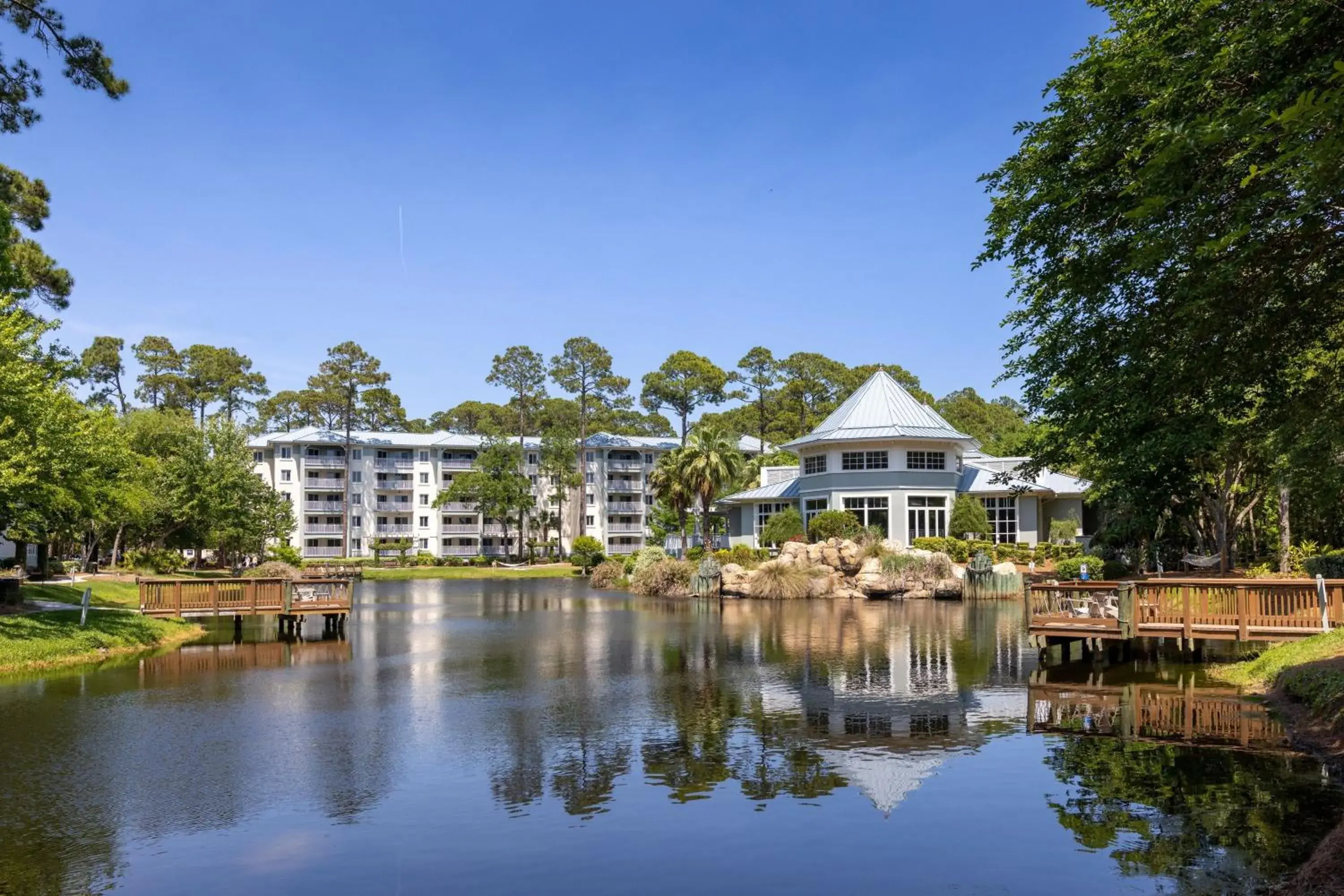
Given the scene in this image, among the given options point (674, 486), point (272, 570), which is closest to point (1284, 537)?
point (674, 486)

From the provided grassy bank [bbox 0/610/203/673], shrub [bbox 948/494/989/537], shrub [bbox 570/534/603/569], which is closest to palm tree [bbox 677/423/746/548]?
shrub [bbox 570/534/603/569]

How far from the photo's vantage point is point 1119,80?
39.0 ft

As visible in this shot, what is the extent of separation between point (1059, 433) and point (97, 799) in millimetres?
14656

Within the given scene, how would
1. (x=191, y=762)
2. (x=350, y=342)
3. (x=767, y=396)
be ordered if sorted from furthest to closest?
(x=767, y=396), (x=350, y=342), (x=191, y=762)

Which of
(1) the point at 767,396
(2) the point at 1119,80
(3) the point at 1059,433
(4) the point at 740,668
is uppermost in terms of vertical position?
(1) the point at 767,396

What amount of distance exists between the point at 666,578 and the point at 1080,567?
19.1 m

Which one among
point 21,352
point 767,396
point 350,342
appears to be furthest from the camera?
point 767,396

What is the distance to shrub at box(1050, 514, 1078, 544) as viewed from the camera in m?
49.4

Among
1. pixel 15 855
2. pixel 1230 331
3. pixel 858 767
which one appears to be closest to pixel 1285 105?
pixel 1230 331

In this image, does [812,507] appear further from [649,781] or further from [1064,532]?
[649,781]

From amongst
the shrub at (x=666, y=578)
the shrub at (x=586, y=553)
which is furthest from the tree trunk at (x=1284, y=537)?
the shrub at (x=586, y=553)

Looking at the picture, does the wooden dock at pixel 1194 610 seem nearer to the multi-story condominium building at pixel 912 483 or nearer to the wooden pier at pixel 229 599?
the wooden pier at pixel 229 599

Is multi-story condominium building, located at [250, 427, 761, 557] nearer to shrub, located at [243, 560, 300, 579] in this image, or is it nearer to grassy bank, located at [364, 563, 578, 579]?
grassy bank, located at [364, 563, 578, 579]

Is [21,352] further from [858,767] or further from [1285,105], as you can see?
[1285,105]
